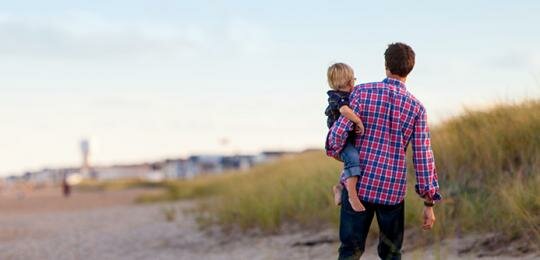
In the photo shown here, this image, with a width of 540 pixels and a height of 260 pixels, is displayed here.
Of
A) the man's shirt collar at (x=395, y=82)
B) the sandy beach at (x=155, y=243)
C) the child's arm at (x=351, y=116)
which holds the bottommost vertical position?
the sandy beach at (x=155, y=243)

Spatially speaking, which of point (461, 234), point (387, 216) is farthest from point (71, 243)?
point (387, 216)

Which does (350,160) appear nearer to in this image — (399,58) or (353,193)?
(353,193)

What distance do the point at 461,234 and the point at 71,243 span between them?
5.85 meters

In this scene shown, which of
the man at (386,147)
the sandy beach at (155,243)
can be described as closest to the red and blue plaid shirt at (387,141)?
the man at (386,147)

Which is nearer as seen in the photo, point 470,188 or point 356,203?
point 356,203

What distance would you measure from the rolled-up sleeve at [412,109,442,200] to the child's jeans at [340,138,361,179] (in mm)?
317

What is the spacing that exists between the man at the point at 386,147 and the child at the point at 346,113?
39mm

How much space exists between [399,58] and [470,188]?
4852mm

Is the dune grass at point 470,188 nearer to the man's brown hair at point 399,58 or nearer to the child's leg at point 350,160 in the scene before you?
the man's brown hair at point 399,58

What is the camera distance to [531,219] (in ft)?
24.3

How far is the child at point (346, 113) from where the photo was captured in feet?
14.3

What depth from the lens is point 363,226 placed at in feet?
14.6

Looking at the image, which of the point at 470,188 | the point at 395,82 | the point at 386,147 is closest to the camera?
the point at 386,147

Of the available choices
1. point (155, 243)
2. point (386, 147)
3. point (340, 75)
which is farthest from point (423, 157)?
point (155, 243)
